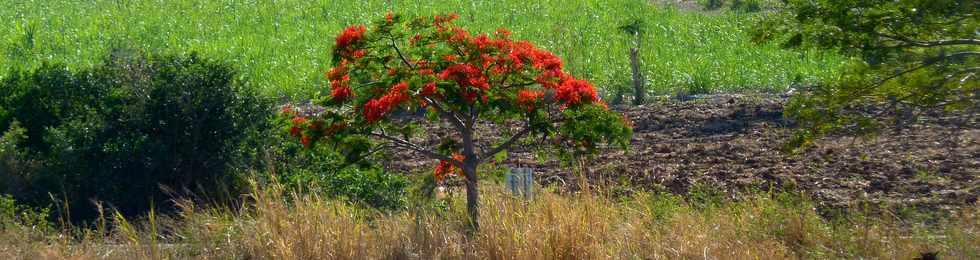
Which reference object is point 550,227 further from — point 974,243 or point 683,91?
point 683,91

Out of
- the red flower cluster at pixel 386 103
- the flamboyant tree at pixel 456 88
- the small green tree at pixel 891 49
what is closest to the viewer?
the small green tree at pixel 891 49

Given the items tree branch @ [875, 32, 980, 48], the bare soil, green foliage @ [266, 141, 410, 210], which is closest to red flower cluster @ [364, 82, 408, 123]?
green foliage @ [266, 141, 410, 210]

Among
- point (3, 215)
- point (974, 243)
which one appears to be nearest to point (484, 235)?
point (974, 243)

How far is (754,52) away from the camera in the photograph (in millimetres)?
20062

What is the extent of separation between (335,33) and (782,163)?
1550 centimetres

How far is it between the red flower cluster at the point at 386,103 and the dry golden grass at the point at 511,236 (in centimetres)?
72

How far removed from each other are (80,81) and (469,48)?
475 cm

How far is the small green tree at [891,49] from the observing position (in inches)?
259

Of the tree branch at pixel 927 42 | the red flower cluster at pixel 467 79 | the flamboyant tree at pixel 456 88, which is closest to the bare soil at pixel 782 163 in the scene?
the flamboyant tree at pixel 456 88

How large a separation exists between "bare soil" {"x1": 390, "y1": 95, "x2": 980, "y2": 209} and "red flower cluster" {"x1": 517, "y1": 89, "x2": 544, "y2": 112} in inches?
32.6

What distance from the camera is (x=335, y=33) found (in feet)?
81.4

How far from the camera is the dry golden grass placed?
7.01 meters

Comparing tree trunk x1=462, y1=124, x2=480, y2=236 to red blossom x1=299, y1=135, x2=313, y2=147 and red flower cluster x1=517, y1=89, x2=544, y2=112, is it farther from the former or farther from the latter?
red blossom x1=299, y1=135, x2=313, y2=147

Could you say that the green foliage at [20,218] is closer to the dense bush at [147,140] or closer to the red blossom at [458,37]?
the dense bush at [147,140]
